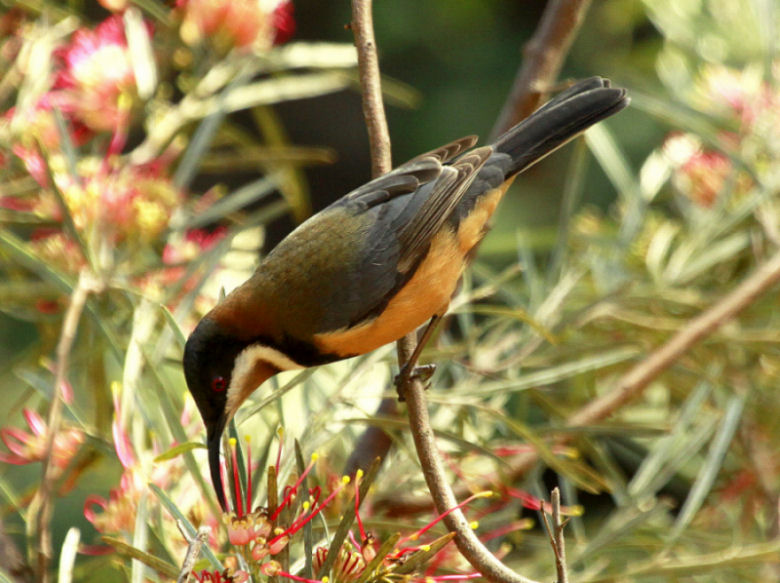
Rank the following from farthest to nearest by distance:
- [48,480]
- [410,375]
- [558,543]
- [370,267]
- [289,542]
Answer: [370,267]
[410,375]
[48,480]
[289,542]
[558,543]

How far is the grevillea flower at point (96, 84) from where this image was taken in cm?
153

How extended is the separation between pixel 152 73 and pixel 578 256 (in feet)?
2.61

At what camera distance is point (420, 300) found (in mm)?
1390

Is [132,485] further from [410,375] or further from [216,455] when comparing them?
[410,375]

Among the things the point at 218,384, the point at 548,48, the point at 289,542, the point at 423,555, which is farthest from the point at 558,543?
the point at 548,48

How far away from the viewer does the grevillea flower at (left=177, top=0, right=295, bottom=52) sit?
1.59 m

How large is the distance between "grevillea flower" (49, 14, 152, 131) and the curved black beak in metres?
0.59

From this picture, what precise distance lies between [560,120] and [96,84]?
0.73 metres

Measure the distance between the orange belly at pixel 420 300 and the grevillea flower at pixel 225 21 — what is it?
0.47 m

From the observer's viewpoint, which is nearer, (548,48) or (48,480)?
(48,480)

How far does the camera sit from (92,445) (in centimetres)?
105

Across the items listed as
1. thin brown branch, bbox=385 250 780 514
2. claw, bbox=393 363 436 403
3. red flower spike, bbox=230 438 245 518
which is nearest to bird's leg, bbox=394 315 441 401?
claw, bbox=393 363 436 403

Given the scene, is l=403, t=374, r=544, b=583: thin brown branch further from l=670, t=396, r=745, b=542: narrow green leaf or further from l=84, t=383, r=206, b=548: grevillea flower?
l=670, t=396, r=745, b=542: narrow green leaf

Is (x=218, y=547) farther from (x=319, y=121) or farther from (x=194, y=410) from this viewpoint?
(x=319, y=121)
